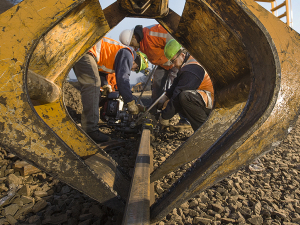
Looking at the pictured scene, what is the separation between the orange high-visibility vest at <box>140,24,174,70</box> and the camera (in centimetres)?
443

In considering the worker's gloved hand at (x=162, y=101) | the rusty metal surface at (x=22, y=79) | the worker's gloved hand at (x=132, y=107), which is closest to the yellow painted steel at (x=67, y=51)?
the rusty metal surface at (x=22, y=79)

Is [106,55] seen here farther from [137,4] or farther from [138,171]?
[138,171]

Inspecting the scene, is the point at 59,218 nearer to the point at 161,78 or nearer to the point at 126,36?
the point at 126,36

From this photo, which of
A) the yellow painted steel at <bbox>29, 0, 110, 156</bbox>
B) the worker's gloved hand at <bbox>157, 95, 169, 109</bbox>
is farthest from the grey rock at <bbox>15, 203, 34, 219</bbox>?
the worker's gloved hand at <bbox>157, 95, 169, 109</bbox>

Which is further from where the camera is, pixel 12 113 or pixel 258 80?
pixel 258 80

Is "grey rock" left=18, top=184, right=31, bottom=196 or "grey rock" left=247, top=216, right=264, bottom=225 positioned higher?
"grey rock" left=18, top=184, right=31, bottom=196

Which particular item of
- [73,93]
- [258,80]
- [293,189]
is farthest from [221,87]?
[73,93]

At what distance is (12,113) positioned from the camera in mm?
789

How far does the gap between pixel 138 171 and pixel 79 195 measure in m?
0.69

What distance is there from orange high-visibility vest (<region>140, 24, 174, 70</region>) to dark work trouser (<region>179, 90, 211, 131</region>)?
1.92m

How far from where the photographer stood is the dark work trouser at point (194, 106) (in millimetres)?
3387

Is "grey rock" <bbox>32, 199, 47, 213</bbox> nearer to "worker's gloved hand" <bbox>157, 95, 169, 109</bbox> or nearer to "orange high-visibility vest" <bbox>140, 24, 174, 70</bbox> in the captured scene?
"worker's gloved hand" <bbox>157, 95, 169, 109</bbox>

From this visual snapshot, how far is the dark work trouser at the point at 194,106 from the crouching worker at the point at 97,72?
131 centimetres

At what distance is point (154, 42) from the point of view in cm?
458
